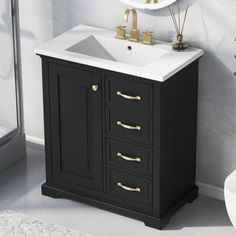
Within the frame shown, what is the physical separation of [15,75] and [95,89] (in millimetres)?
797

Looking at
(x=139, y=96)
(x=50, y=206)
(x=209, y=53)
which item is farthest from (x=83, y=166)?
(x=209, y=53)

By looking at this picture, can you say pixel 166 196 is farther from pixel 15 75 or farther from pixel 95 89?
pixel 15 75

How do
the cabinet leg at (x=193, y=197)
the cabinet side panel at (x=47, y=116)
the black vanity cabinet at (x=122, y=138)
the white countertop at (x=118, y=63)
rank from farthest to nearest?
1. the cabinet leg at (x=193, y=197)
2. the cabinet side panel at (x=47, y=116)
3. the black vanity cabinet at (x=122, y=138)
4. the white countertop at (x=118, y=63)

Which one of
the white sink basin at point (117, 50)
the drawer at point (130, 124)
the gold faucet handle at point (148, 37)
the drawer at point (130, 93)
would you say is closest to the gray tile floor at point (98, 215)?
the drawer at point (130, 124)

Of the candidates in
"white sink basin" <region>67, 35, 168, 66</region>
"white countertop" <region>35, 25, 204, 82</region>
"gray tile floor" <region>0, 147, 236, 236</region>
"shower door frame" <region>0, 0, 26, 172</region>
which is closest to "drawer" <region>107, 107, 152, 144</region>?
"white countertop" <region>35, 25, 204, 82</region>

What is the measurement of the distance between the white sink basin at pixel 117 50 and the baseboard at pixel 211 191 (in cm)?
80

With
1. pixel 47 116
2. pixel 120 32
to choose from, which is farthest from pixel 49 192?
pixel 120 32

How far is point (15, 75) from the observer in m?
4.68

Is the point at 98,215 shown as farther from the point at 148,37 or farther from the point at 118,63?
the point at 148,37

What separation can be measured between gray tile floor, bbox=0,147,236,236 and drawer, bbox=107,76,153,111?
0.68 m

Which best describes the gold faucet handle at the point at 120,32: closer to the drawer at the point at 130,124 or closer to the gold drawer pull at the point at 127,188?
the drawer at the point at 130,124

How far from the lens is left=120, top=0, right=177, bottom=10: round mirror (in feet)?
13.7

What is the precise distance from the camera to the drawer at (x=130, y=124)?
3998mm

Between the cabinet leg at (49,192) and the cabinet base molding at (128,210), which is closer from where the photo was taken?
the cabinet base molding at (128,210)
